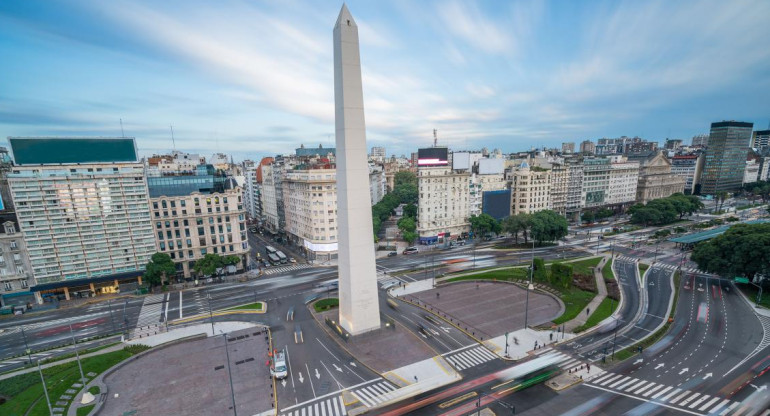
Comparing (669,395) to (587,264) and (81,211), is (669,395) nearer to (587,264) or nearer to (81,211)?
(587,264)

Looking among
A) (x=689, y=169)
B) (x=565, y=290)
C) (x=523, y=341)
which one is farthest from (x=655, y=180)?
(x=523, y=341)

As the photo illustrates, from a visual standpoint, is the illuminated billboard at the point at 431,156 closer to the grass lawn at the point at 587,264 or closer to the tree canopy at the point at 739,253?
the grass lawn at the point at 587,264

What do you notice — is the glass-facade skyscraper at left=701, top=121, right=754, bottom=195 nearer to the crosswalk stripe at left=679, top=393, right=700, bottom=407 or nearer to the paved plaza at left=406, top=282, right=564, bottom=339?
the paved plaza at left=406, top=282, right=564, bottom=339

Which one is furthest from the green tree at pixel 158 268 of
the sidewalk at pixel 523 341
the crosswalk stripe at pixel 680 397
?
the crosswalk stripe at pixel 680 397

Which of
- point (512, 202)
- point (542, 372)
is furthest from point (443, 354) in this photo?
point (512, 202)

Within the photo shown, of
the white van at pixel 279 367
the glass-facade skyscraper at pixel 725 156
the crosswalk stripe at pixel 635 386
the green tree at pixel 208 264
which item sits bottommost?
the crosswalk stripe at pixel 635 386

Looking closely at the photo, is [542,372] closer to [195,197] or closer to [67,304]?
[195,197]
